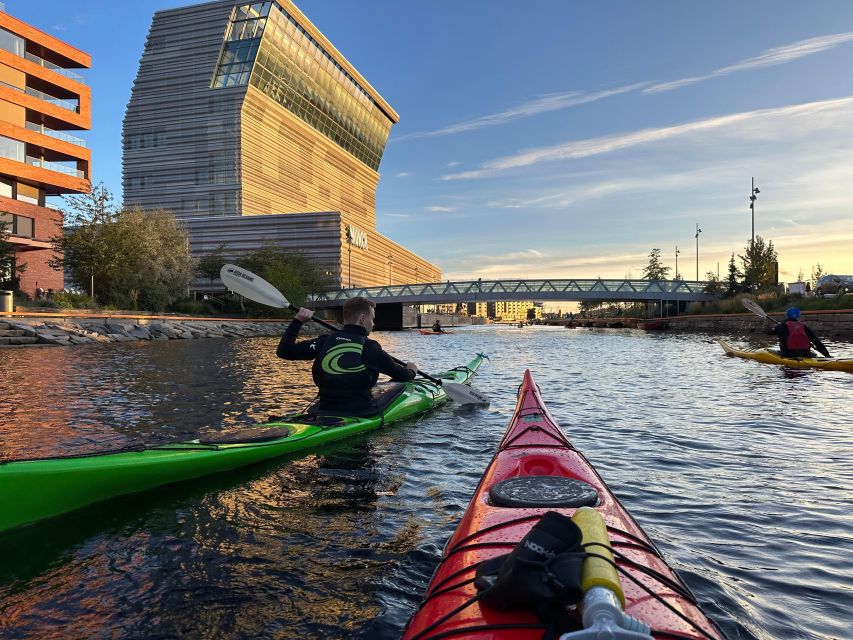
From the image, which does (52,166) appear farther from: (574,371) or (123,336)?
(574,371)

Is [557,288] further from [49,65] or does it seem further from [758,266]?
[49,65]

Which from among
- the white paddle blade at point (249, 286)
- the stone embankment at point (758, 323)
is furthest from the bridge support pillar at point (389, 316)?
the white paddle blade at point (249, 286)

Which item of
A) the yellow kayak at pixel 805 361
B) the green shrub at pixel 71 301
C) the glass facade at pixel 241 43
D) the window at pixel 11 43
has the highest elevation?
the glass facade at pixel 241 43

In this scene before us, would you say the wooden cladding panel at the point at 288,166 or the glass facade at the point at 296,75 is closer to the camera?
the wooden cladding panel at the point at 288,166

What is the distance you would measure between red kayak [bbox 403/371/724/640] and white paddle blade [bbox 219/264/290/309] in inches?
256

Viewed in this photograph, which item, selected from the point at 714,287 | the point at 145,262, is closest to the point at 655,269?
the point at 714,287

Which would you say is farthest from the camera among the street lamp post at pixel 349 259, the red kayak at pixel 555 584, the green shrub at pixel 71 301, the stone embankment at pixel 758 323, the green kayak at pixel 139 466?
the street lamp post at pixel 349 259

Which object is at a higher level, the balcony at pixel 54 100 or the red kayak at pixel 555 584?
the balcony at pixel 54 100

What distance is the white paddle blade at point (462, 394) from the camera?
9891 mm

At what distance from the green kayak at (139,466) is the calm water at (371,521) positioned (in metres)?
0.17

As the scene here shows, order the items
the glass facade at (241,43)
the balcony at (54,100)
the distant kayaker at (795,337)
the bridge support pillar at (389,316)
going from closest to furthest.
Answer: the distant kayaker at (795,337) → the balcony at (54,100) → the bridge support pillar at (389,316) → the glass facade at (241,43)

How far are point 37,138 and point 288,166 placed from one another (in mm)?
71628

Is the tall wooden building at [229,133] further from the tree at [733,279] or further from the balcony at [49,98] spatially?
the tree at [733,279]

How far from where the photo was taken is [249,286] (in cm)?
862
